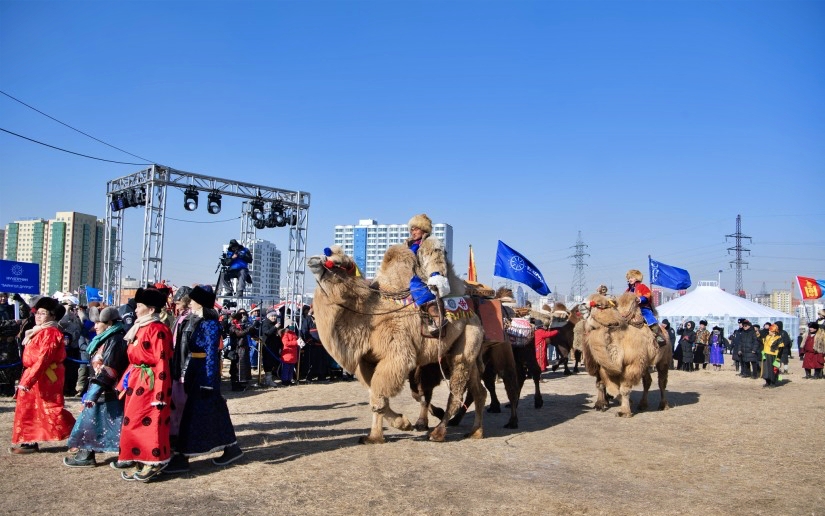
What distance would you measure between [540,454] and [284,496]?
3336 millimetres

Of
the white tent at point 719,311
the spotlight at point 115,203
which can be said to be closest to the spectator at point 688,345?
the white tent at point 719,311

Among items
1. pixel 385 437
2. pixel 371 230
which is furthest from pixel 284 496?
pixel 371 230

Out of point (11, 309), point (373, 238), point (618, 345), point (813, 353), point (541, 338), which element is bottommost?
point (813, 353)

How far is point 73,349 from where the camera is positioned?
1283 cm

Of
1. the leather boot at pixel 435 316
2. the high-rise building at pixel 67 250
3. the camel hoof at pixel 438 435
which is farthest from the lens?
the high-rise building at pixel 67 250

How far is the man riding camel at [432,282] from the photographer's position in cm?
747

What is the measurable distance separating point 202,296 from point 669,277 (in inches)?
573

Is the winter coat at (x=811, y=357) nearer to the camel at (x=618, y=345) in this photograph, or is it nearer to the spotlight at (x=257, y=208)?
the camel at (x=618, y=345)

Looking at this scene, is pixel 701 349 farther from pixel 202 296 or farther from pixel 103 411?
pixel 103 411

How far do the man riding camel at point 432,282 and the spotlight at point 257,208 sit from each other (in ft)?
45.5

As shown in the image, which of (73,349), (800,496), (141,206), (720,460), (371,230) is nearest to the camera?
(800,496)

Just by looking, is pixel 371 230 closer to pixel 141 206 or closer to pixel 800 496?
pixel 141 206

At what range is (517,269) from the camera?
14969mm

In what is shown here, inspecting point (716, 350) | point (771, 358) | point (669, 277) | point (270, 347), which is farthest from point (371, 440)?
point (716, 350)
